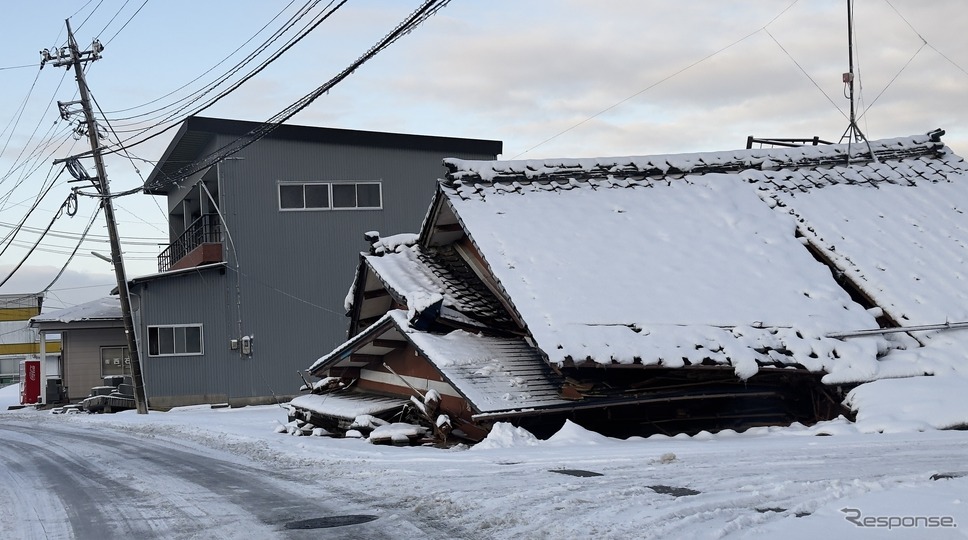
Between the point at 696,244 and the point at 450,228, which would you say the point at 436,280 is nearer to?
the point at 450,228

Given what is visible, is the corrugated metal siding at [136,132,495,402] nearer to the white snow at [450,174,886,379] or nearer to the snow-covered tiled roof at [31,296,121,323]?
the snow-covered tiled roof at [31,296,121,323]

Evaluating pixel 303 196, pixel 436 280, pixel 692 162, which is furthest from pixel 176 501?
pixel 303 196

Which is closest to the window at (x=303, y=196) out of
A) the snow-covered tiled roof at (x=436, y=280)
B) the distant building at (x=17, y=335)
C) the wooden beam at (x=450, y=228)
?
the snow-covered tiled roof at (x=436, y=280)

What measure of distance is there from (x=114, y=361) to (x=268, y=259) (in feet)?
39.9

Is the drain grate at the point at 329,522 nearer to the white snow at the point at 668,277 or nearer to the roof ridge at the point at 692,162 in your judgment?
the white snow at the point at 668,277

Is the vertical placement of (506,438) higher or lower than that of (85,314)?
lower

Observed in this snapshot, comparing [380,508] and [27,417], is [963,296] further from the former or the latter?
[27,417]

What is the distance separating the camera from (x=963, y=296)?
45.1 feet

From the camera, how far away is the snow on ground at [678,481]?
6434 millimetres

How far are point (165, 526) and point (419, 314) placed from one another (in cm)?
676

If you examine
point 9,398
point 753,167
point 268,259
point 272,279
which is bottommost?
point 9,398


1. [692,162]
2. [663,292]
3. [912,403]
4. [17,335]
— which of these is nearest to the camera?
[912,403]

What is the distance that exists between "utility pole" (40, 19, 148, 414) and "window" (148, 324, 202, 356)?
663mm

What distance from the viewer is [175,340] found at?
1140 inches
